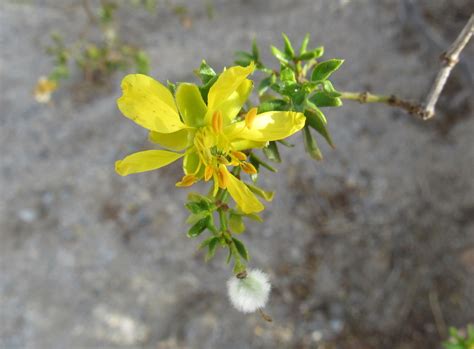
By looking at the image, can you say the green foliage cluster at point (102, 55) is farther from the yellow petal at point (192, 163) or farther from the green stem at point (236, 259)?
the green stem at point (236, 259)

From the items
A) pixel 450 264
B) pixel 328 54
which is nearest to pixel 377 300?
pixel 450 264

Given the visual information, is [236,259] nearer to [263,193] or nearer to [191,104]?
[263,193]

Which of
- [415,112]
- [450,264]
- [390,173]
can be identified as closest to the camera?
[415,112]

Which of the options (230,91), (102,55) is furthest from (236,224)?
(102,55)

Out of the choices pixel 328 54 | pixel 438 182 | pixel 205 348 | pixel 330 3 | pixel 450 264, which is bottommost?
pixel 205 348

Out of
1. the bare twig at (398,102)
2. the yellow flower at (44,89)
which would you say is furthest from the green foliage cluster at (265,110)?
the yellow flower at (44,89)

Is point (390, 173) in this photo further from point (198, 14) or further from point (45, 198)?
point (45, 198)
